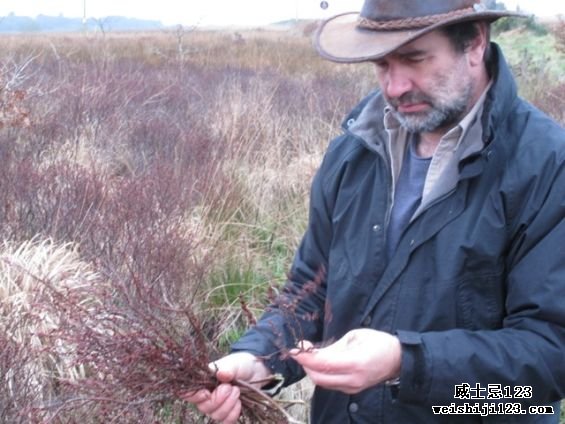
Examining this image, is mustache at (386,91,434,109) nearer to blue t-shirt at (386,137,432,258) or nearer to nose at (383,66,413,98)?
nose at (383,66,413,98)

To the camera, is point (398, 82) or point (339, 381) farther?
point (398, 82)

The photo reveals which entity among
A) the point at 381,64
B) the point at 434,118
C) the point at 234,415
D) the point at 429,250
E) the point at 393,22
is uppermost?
the point at 393,22

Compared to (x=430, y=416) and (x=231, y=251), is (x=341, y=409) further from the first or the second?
(x=231, y=251)

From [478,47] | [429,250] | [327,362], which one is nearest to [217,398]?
[327,362]

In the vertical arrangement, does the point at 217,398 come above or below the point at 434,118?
below

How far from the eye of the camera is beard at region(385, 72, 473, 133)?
219 cm

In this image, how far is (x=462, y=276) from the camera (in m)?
2.08

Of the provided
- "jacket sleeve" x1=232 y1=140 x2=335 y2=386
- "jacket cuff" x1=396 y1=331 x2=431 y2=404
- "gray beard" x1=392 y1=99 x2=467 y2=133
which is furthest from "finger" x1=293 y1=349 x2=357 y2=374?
"gray beard" x1=392 y1=99 x2=467 y2=133

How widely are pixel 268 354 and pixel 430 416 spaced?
474 millimetres

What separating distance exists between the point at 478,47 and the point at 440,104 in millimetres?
193

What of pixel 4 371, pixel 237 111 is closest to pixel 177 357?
pixel 4 371

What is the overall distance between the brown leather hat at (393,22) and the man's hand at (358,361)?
720 mm

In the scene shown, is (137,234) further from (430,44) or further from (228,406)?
(430,44)

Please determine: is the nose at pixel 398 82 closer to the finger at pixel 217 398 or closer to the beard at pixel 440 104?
the beard at pixel 440 104
